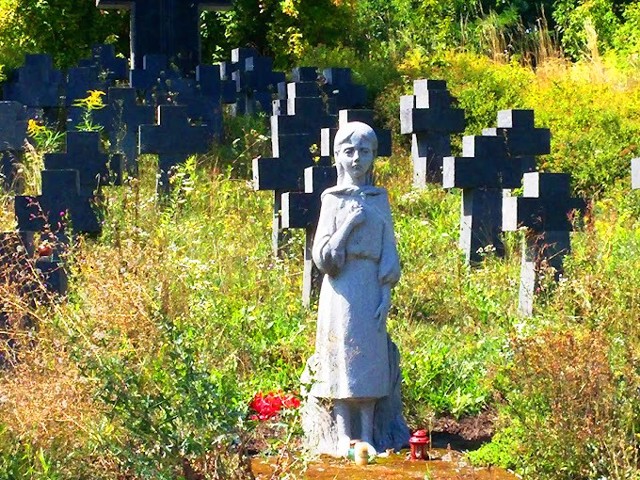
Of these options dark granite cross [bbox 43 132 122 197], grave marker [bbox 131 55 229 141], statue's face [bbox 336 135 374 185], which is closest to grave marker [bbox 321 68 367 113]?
grave marker [bbox 131 55 229 141]

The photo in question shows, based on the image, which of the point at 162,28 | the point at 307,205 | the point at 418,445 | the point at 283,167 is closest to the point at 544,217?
the point at 307,205

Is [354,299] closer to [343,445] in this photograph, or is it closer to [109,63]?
[343,445]

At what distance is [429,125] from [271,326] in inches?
175

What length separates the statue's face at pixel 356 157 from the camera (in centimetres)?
825

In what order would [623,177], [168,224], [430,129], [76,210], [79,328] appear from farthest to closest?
[623,177] → [430,129] → [168,224] → [76,210] → [79,328]

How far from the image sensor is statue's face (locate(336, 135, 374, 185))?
825 centimetres

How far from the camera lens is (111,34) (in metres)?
23.8

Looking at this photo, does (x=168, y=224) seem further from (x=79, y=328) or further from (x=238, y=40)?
(x=238, y=40)

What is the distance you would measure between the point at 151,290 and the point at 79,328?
22.4 inches

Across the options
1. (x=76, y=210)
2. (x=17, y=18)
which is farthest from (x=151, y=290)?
(x=17, y=18)

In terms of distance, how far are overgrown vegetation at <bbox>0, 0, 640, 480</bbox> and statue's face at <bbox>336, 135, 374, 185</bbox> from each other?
1.16m

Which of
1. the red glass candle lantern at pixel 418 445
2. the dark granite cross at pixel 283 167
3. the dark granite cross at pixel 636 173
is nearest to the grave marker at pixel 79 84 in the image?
the dark granite cross at pixel 283 167

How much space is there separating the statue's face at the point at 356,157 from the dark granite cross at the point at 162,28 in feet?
41.7

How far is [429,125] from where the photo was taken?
14.3 meters
